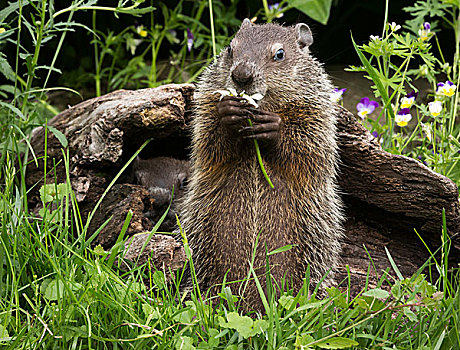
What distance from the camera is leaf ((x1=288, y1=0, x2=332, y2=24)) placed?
499 cm

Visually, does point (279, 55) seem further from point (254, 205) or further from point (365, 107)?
point (365, 107)

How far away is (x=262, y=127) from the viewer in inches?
116

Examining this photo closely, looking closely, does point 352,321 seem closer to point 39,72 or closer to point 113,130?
point 113,130

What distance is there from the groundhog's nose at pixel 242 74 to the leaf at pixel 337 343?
4.54 feet

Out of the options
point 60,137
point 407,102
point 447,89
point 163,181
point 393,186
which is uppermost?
point 447,89

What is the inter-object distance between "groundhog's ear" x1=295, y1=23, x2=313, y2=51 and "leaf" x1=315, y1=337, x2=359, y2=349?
1.93 meters

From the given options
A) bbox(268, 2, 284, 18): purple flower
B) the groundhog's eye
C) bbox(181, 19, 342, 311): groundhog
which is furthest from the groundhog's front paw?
bbox(268, 2, 284, 18): purple flower

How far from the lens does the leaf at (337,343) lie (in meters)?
2.06

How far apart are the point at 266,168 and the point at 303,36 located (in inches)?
36.7

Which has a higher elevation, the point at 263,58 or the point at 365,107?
the point at 263,58

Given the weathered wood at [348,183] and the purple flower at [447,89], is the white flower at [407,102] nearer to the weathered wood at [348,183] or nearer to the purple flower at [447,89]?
the purple flower at [447,89]

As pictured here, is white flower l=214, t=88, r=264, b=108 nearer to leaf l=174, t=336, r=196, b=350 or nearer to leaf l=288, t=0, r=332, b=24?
leaf l=174, t=336, r=196, b=350

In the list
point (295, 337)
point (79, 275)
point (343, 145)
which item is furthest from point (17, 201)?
point (343, 145)

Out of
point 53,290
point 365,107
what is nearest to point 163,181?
point 365,107
